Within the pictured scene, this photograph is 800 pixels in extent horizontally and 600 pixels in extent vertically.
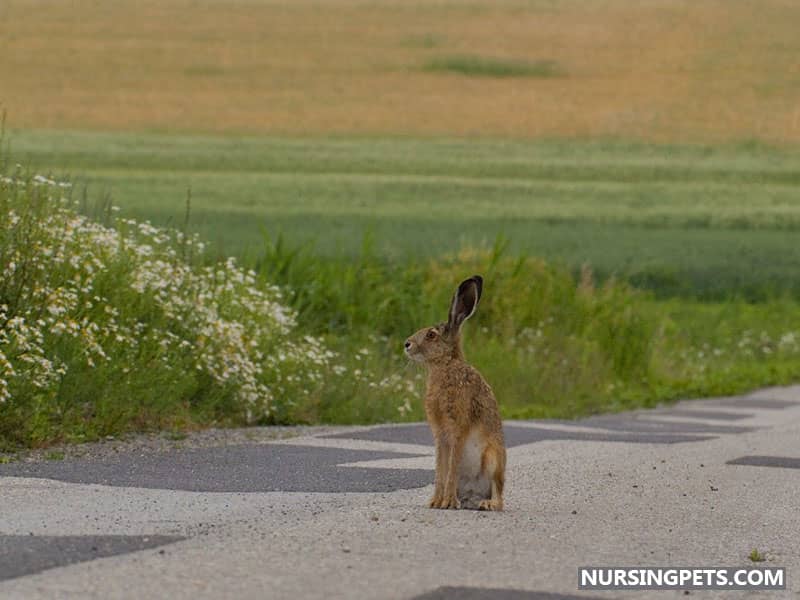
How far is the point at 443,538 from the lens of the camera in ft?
40.2

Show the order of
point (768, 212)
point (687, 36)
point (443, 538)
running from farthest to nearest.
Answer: point (687, 36) < point (768, 212) < point (443, 538)

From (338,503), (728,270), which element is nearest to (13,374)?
(338,503)

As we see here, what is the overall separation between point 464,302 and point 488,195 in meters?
55.0

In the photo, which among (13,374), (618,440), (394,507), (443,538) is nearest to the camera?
(443,538)

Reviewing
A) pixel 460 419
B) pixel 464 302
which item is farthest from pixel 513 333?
pixel 460 419

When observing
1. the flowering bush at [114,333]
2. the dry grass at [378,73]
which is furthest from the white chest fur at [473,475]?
the dry grass at [378,73]

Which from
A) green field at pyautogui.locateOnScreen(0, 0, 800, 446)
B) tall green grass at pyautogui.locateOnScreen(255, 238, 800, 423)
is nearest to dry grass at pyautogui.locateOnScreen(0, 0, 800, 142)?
green field at pyautogui.locateOnScreen(0, 0, 800, 446)

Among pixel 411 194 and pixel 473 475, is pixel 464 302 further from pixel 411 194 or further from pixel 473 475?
pixel 411 194

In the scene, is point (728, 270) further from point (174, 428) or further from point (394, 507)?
point (394, 507)

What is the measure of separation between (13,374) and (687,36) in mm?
68128

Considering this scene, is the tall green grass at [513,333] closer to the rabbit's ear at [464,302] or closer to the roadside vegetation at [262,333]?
the roadside vegetation at [262,333]

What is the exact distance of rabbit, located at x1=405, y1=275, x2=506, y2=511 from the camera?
43.4 feet

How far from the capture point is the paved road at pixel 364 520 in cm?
1088

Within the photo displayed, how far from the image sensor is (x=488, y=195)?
224 ft
